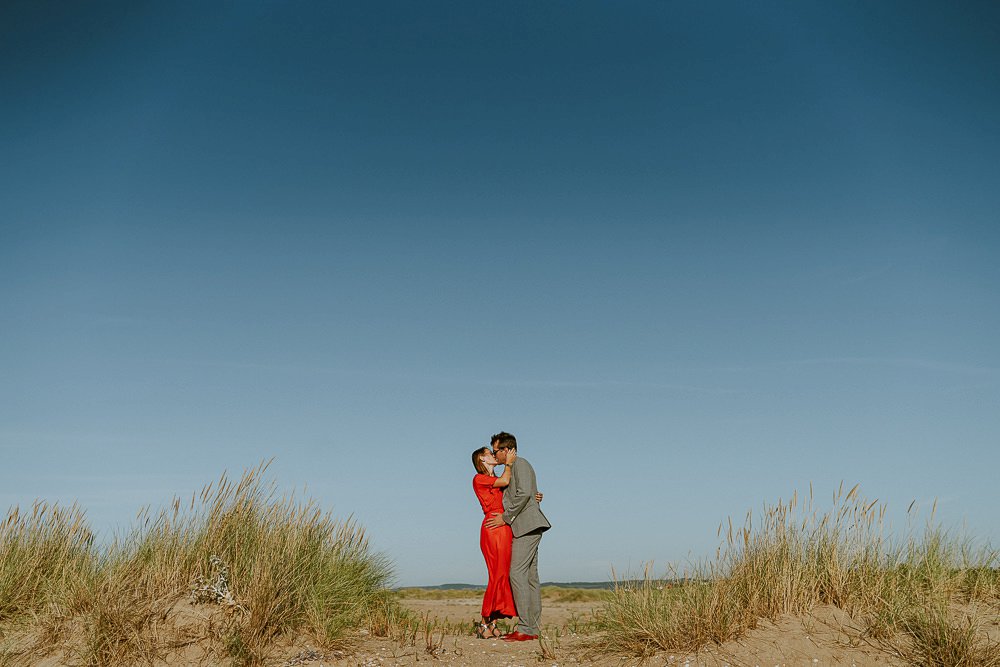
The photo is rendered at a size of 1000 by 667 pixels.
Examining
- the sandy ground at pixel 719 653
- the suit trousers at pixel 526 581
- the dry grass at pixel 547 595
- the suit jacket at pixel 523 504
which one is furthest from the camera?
the dry grass at pixel 547 595

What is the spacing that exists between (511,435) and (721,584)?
314 cm

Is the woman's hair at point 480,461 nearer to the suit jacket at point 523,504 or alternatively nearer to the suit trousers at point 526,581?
the suit jacket at point 523,504

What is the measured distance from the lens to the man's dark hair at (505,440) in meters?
9.53

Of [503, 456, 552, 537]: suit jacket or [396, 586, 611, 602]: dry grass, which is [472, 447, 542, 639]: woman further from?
[396, 586, 611, 602]: dry grass

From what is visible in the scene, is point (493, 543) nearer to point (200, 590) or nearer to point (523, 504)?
point (523, 504)

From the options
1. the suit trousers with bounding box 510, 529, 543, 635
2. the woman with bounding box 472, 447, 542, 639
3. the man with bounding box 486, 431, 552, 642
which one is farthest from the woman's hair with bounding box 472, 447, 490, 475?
the suit trousers with bounding box 510, 529, 543, 635

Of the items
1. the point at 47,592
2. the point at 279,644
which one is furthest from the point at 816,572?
the point at 47,592

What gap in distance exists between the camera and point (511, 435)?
9633mm

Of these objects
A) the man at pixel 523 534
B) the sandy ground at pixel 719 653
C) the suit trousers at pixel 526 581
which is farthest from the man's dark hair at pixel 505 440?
the sandy ground at pixel 719 653

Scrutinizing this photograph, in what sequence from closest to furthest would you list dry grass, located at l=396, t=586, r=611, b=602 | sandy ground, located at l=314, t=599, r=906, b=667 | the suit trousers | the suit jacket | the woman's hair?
sandy ground, located at l=314, t=599, r=906, b=667
the suit trousers
the suit jacket
the woman's hair
dry grass, located at l=396, t=586, r=611, b=602

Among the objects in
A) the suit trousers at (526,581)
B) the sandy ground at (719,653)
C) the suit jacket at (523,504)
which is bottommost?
the sandy ground at (719,653)

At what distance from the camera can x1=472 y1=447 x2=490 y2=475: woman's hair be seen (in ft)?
31.8

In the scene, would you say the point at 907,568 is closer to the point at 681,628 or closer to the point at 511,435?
the point at 681,628

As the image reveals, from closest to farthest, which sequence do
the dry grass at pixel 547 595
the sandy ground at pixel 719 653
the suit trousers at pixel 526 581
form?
the sandy ground at pixel 719 653 < the suit trousers at pixel 526 581 < the dry grass at pixel 547 595
